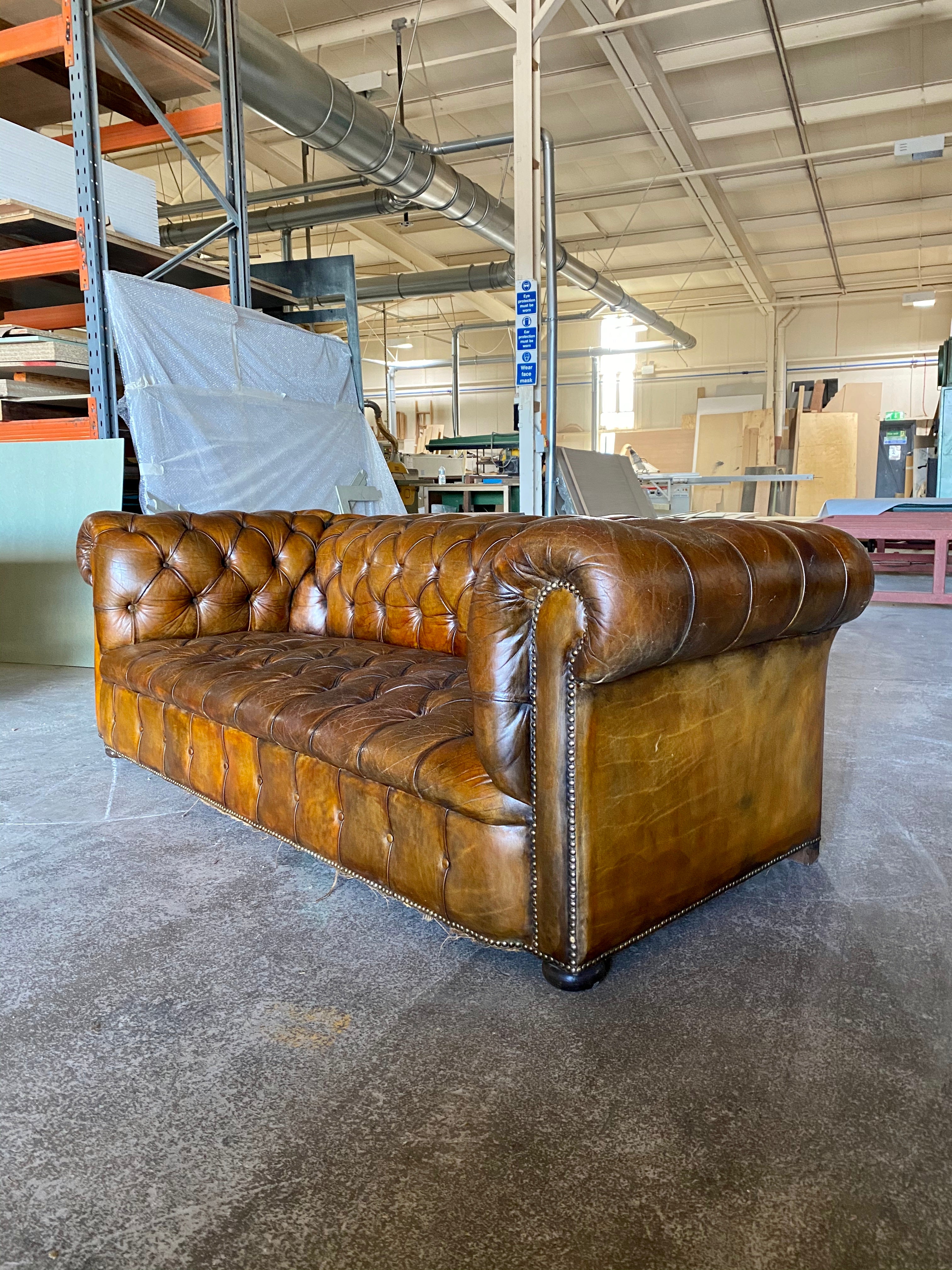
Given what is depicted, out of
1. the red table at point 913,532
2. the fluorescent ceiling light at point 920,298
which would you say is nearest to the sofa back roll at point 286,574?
the red table at point 913,532

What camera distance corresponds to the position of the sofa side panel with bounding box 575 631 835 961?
1.35m

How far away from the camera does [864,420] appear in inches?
502

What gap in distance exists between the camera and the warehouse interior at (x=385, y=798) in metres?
1.03

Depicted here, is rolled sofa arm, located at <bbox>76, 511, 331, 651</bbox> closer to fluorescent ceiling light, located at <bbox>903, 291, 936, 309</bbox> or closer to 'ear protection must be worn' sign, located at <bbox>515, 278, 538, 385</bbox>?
'ear protection must be worn' sign, located at <bbox>515, 278, 538, 385</bbox>

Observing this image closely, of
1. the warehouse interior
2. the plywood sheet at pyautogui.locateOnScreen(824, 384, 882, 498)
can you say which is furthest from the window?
the warehouse interior

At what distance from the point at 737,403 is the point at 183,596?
1314 centimetres

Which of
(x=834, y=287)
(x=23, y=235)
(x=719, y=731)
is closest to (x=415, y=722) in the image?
(x=719, y=731)

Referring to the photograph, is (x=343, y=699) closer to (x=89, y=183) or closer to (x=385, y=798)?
(x=385, y=798)

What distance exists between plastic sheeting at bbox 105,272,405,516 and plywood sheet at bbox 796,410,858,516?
862 centimetres

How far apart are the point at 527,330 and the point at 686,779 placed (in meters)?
4.38

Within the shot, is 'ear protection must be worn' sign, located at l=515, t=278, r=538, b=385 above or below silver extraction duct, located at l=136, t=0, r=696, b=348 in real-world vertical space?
below

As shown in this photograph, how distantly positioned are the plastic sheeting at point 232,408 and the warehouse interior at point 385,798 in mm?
24

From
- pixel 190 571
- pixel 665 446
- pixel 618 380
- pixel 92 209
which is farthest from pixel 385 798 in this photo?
pixel 618 380

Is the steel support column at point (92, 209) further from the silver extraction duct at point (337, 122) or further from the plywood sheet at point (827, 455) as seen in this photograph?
the plywood sheet at point (827, 455)
